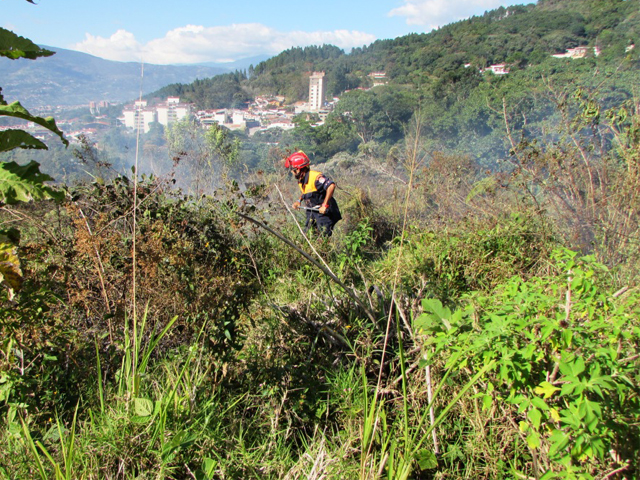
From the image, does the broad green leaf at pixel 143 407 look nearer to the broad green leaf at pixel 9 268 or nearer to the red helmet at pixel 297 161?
the broad green leaf at pixel 9 268

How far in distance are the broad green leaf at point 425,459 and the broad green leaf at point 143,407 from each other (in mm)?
1218

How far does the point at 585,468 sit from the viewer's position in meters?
1.79

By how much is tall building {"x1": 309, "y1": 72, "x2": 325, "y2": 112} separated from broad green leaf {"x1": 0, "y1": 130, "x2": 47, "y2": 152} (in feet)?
150

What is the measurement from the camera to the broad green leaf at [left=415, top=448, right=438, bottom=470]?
1920 mm

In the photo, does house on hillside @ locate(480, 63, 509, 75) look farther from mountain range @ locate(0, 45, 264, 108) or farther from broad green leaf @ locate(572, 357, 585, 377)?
broad green leaf @ locate(572, 357, 585, 377)

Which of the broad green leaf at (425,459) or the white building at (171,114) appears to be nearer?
the broad green leaf at (425,459)

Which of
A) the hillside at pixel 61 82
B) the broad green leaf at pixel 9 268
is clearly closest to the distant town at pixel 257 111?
the hillside at pixel 61 82

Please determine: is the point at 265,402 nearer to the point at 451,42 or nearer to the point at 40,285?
the point at 40,285

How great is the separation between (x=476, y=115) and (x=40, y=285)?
25.5m

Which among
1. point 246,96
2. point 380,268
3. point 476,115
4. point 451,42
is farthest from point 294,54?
point 380,268

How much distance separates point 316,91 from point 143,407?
48540mm

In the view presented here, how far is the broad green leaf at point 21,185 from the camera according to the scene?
57.2 inches

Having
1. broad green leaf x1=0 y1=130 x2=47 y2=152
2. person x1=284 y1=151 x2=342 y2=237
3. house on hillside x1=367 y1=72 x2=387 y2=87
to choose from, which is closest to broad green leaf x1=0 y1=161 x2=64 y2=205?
broad green leaf x1=0 y1=130 x2=47 y2=152

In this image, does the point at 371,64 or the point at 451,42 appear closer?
the point at 451,42
